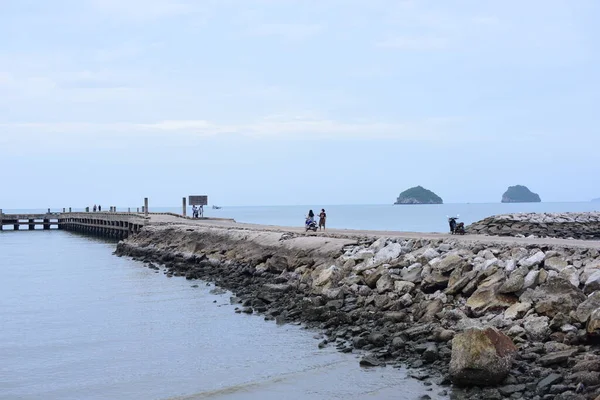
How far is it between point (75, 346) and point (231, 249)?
1462 cm

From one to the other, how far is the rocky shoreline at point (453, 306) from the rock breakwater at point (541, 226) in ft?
55.4

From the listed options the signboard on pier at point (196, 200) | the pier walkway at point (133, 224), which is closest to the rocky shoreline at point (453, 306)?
the pier walkway at point (133, 224)

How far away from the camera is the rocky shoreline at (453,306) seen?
11359 mm

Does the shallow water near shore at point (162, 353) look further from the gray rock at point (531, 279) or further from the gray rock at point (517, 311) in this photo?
the gray rock at point (531, 279)

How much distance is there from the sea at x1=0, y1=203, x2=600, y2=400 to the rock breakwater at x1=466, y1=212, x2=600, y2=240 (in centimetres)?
2079

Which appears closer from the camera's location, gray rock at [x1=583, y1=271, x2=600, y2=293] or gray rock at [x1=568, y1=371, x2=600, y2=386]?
gray rock at [x1=568, y1=371, x2=600, y2=386]

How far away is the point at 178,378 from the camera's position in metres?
13.9

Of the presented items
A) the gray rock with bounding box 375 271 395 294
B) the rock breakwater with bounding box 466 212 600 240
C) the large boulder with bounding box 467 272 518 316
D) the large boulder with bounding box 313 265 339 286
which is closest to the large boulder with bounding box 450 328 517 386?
the large boulder with bounding box 467 272 518 316

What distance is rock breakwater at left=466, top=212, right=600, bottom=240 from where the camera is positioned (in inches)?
1508

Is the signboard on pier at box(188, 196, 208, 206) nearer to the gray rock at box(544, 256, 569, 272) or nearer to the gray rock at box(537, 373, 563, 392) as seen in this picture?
the gray rock at box(544, 256, 569, 272)

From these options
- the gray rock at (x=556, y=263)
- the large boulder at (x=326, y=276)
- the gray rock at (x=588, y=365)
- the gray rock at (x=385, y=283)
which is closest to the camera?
the gray rock at (x=588, y=365)

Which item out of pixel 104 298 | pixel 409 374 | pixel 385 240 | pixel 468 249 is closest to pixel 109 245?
pixel 104 298

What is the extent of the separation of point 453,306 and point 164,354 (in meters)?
7.41

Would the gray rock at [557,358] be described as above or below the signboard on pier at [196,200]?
below
